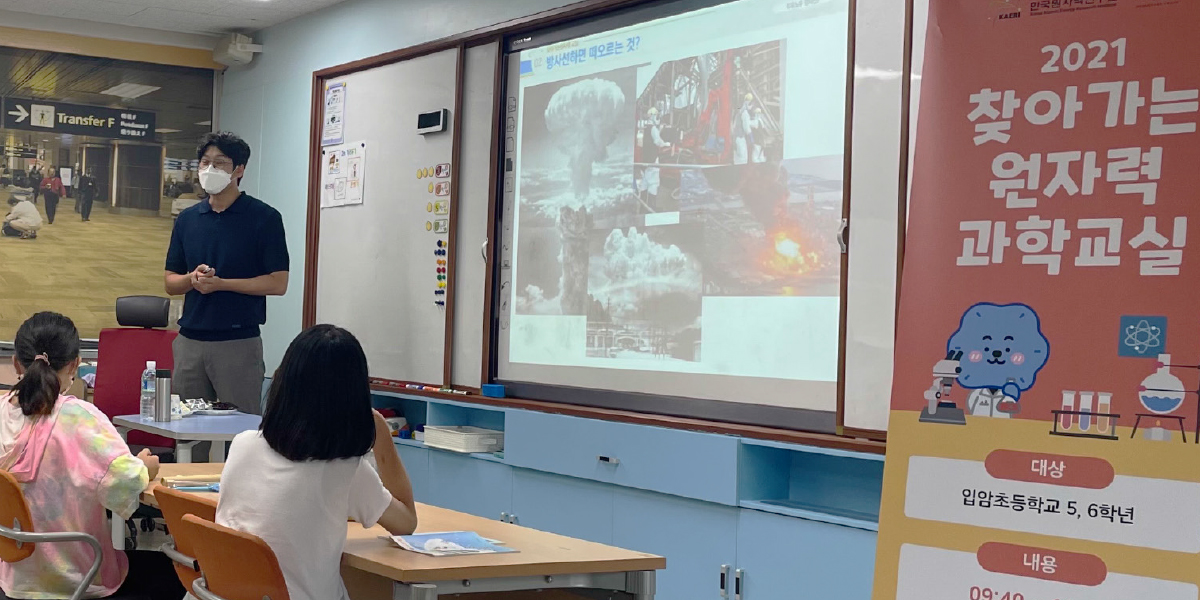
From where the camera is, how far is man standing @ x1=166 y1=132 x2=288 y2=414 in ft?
17.0

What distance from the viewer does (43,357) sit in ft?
10.8

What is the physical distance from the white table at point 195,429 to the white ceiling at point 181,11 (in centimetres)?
323

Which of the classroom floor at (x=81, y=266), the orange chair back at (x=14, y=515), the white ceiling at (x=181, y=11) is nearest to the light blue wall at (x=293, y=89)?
the white ceiling at (x=181, y=11)

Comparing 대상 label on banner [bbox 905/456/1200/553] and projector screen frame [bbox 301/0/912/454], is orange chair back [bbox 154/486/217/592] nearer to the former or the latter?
대상 label on banner [bbox 905/456/1200/553]

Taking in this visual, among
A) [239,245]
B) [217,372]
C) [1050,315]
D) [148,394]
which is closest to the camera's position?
[1050,315]

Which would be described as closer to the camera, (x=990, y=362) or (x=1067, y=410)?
(x=1067, y=410)

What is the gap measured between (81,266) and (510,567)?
A: 6.55 meters

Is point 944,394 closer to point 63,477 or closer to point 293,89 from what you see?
point 63,477

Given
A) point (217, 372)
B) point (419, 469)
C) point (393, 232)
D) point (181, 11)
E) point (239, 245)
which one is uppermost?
point (181, 11)

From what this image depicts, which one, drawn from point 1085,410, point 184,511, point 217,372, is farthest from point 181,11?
point 1085,410

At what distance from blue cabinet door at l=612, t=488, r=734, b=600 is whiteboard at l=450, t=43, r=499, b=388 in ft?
4.33

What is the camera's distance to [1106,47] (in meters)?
2.36

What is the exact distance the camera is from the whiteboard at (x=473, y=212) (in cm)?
555

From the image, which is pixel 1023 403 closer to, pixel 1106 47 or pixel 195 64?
pixel 1106 47
